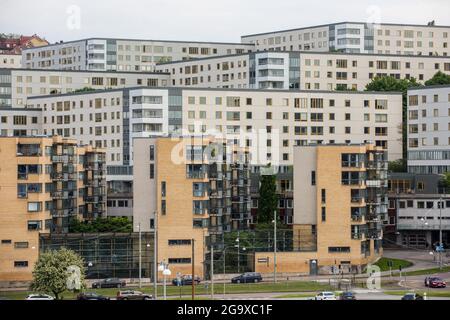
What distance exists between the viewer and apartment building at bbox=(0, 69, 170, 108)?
10562 millimetres

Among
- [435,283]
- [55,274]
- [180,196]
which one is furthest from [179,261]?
[435,283]

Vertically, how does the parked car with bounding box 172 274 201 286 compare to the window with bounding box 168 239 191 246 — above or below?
below

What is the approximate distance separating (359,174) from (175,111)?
256 cm

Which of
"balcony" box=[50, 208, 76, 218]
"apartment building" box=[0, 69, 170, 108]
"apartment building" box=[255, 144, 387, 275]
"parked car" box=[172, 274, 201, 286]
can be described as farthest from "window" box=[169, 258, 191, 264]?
"apartment building" box=[0, 69, 170, 108]

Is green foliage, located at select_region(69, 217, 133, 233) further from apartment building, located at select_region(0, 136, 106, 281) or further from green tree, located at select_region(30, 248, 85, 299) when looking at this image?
green tree, located at select_region(30, 248, 85, 299)

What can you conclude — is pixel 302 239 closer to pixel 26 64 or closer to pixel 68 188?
pixel 68 188

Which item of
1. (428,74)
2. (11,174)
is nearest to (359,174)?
(11,174)

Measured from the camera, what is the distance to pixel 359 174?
13969 millimetres

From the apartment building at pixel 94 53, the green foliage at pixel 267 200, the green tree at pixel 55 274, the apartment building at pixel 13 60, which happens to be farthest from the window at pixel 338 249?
the apartment building at pixel 13 60

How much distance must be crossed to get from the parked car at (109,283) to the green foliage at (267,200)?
12.7ft

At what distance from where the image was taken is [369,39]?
15.1 metres

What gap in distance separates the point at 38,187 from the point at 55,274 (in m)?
3.77

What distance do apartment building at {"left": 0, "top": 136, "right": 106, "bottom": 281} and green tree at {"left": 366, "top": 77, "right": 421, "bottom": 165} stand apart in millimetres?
6988

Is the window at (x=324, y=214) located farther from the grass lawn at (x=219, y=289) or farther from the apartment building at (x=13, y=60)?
the apartment building at (x=13, y=60)
